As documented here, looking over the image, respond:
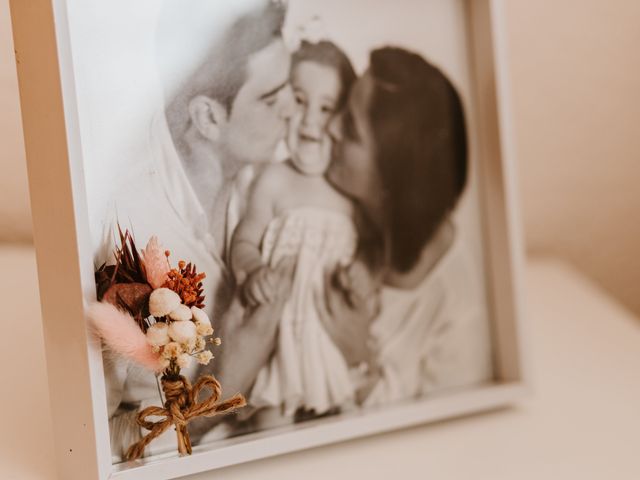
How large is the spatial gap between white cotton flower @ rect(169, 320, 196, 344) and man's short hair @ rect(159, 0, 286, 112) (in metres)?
0.18

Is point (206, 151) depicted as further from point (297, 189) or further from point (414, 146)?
point (414, 146)

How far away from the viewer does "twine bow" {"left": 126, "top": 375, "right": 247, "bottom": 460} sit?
1.91 ft

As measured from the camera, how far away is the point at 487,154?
0.77 metres

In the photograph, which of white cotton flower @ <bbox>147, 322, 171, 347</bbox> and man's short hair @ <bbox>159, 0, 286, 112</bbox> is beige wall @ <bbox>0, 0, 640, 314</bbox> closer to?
man's short hair @ <bbox>159, 0, 286, 112</bbox>

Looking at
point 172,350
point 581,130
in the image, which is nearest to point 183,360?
point 172,350

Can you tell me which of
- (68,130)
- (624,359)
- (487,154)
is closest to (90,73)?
(68,130)

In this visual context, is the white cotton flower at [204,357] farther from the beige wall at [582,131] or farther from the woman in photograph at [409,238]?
the beige wall at [582,131]

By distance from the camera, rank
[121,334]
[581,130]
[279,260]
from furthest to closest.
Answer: [581,130] → [279,260] → [121,334]

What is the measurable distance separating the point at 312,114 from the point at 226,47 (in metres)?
0.09

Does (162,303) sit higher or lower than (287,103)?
lower

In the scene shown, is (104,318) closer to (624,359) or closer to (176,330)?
(176,330)

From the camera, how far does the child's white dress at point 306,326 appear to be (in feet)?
2.18

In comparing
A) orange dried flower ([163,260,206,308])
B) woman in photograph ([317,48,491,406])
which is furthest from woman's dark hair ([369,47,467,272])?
orange dried flower ([163,260,206,308])

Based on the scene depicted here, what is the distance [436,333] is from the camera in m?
0.76
